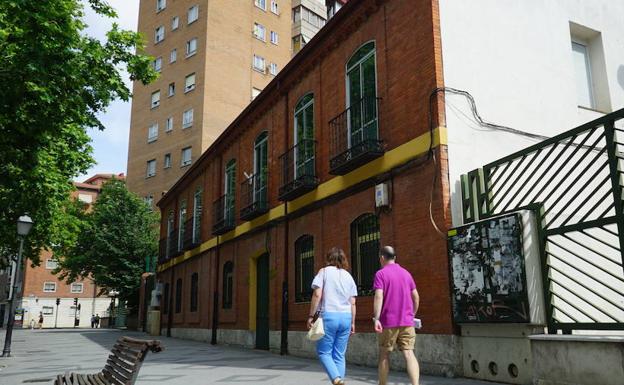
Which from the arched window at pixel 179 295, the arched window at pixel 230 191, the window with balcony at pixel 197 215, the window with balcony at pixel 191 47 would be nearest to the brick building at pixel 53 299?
the window with balcony at pixel 191 47

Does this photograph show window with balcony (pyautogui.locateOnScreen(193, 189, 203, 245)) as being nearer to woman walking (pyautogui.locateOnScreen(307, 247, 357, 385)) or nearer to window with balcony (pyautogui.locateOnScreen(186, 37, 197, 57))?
woman walking (pyautogui.locateOnScreen(307, 247, 357, 385))

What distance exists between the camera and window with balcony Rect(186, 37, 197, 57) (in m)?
36.9

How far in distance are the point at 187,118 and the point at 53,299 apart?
35246 millimetres

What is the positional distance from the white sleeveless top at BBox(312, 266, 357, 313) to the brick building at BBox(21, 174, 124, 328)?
55111 mm

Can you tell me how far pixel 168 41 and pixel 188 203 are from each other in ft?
64.2

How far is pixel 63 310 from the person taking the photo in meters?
60.1

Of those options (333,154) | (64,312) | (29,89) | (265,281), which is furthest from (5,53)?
(64,312)

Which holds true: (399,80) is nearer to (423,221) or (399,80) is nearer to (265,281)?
(423,221)

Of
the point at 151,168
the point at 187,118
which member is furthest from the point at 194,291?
the point at 151,168

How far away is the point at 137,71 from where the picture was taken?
11.4 m

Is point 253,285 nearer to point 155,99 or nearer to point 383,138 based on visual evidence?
point 383,138

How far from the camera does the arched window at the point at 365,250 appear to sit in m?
10.4

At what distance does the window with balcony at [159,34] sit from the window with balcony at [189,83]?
17.8 ft

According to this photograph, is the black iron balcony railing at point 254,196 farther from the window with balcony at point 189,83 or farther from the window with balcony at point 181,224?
the window with balcony at point 189,83
